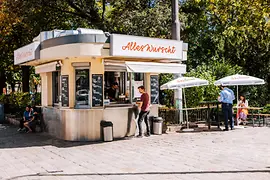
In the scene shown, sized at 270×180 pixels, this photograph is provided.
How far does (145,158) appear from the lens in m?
8.55

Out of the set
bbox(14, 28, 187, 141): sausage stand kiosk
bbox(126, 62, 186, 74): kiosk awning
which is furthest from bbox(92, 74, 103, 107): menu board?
bbox(126, 62, 186, 74): kiosk awning

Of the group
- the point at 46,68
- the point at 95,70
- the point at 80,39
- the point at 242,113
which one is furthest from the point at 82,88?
the point at 242,113

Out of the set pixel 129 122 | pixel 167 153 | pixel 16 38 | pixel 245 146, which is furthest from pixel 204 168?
pixel 16 38

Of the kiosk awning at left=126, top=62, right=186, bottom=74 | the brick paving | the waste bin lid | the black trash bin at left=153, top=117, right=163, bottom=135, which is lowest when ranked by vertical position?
the brick paving

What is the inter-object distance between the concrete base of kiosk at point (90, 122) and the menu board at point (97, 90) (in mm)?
A: 325

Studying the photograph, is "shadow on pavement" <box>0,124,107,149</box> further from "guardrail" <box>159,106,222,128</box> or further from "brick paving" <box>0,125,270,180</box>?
"guardrail" <box>159,106,222,128</box>

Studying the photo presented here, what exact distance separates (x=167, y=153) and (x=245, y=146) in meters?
2.53

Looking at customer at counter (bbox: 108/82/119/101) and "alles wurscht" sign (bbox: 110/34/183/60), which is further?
customer at counter (bbox: 108/82/119/101)

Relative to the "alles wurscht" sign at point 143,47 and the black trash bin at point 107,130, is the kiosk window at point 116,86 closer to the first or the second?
the black trash bin at point 107,130

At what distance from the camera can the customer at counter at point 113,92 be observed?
39.6 ft

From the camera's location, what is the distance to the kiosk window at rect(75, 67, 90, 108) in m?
11.6

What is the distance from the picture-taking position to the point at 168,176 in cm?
675

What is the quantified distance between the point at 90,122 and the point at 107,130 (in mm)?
650

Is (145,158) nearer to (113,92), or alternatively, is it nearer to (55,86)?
(113,92)
